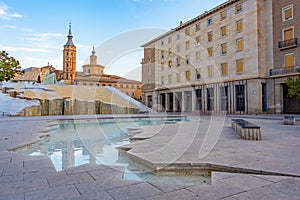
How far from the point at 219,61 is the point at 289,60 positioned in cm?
744

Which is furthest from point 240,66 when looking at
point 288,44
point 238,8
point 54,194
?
point 54,194

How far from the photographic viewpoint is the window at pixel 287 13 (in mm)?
21109

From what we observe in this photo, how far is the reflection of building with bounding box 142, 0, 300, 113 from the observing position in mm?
22000

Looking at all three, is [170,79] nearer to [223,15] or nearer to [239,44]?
[223,15]

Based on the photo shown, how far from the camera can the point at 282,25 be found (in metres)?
21.8

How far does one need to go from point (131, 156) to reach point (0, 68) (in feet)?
12.9

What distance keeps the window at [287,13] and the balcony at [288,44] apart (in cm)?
227

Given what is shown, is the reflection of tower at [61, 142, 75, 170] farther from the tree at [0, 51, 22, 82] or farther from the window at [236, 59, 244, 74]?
the window at [236, 59, 244, 74]

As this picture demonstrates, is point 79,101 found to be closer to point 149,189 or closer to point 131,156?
point 131,156

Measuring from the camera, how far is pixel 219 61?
2656 cm

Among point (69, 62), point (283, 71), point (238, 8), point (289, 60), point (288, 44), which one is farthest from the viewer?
point (69, 62)

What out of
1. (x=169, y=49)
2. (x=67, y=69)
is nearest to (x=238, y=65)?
(x=169, y=49)

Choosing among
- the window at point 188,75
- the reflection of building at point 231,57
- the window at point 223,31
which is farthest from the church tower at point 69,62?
the window at point 223,31

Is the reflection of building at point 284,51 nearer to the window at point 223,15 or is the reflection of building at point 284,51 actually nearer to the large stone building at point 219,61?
the large stone building at point 219,61
